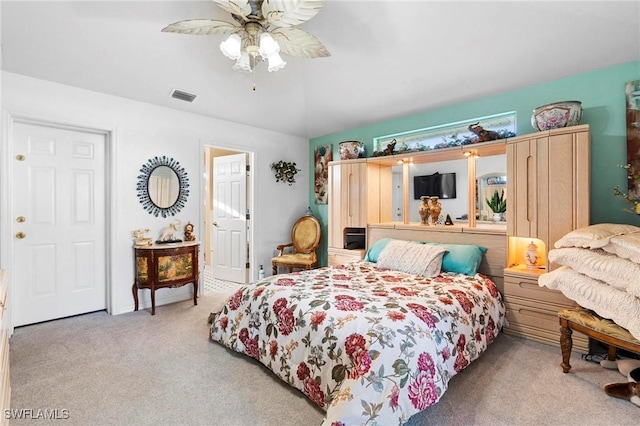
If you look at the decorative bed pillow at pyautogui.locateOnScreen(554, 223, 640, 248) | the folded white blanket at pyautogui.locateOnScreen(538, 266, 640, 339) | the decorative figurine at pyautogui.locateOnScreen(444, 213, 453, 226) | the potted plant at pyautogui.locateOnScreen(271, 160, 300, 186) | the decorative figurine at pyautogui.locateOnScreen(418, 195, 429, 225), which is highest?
the potted plant at pyautogui.locateOnScreen(271, 160, 300, 186)

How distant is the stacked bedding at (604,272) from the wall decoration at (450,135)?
4.34 ft

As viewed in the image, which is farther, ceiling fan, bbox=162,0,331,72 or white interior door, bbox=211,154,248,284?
white interior door, bbox=211,154,248,284

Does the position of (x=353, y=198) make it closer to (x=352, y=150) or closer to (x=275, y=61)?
(x=352, y=150)

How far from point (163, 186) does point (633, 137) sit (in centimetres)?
461

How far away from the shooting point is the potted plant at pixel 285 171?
4.79 m

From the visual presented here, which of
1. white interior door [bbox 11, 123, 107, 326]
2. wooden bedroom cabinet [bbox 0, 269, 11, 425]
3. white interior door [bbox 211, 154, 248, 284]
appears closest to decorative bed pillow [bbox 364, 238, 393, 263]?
white interior door [bbox 211, 154, 248, 284]

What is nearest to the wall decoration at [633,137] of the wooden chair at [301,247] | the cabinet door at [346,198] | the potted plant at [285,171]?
the cabinet door at [346,198]

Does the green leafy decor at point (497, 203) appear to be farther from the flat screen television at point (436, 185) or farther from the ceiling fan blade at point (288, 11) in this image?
the ceiling fan blade at point (288, 11)

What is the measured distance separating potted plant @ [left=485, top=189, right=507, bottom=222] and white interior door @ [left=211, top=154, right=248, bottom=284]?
3.28 m

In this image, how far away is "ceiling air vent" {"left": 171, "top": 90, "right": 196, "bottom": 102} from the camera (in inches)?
137

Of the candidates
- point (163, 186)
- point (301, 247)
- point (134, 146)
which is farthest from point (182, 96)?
point (301, 247)

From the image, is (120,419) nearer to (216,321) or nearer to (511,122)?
(216,321)

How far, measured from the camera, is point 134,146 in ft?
11.5

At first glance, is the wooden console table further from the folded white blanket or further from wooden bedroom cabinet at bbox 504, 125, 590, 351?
the folded white blanket
